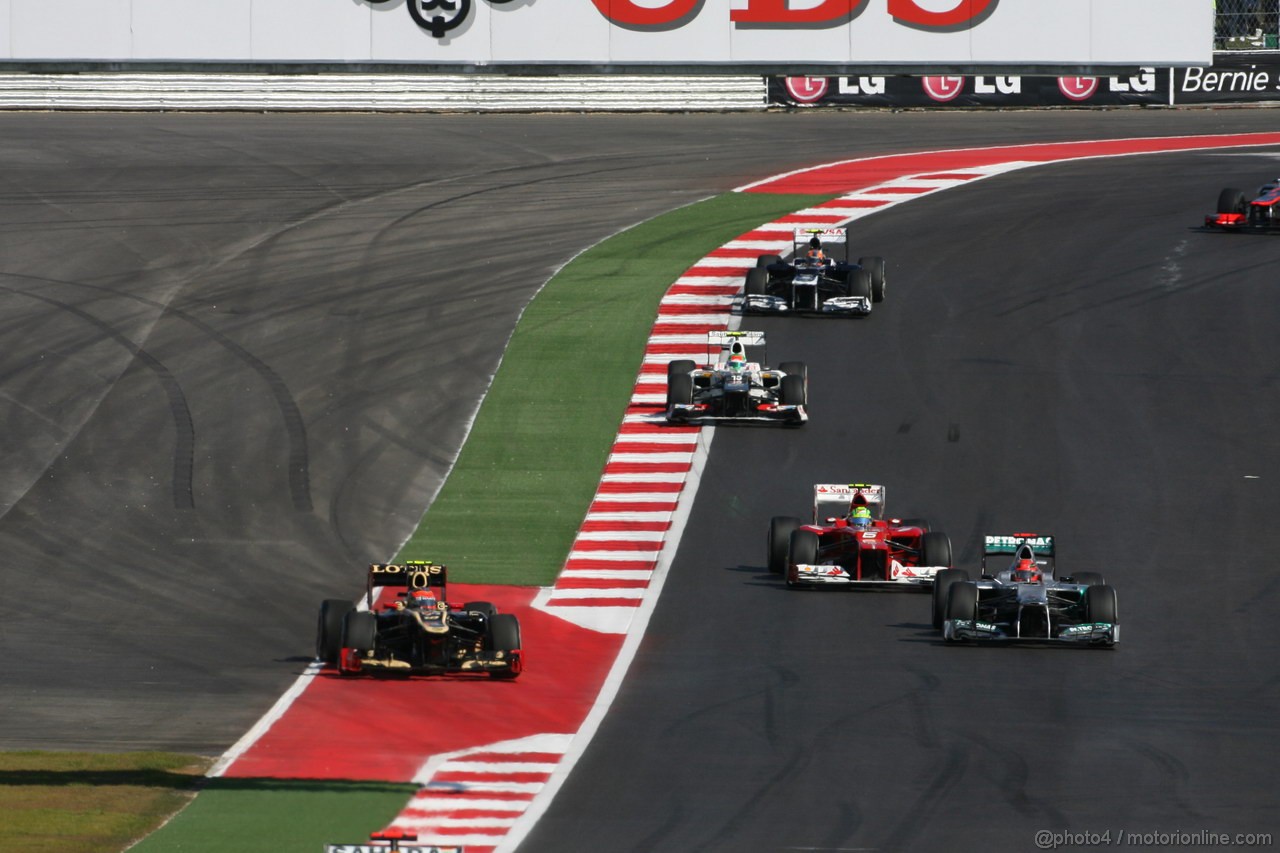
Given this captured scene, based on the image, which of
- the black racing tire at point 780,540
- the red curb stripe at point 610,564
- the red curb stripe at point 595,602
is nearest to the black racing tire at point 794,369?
the red curb stripe at point 610,564

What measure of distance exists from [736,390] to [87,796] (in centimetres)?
1629

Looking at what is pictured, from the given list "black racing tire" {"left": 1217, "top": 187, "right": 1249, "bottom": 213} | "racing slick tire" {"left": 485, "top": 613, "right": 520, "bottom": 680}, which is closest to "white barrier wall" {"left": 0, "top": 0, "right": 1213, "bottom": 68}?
"black racing tire" {"left": 1217, "top": 187, "right": 1249, "bottom": 213}

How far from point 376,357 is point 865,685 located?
15.6 meters

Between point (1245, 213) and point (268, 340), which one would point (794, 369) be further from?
point (1245, 213)

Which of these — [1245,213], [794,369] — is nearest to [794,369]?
[794,369]

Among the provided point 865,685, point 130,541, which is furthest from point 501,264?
point 865,685

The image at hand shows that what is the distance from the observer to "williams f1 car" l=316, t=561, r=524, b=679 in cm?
1988

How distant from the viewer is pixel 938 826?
48.9 ft

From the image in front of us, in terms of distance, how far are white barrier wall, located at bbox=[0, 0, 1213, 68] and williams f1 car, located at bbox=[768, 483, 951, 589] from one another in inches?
1143

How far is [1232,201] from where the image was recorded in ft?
138

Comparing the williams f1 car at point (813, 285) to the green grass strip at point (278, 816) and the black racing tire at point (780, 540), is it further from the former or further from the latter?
the green grass strip at point (278, 816)

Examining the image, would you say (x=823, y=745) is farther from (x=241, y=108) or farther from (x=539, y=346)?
(x=241, y=108)

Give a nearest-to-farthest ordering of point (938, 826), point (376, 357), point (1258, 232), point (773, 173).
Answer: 1. point (938, 826)
2. point (376, 357)
3. point (1258, 232)
4. point (773, 173)

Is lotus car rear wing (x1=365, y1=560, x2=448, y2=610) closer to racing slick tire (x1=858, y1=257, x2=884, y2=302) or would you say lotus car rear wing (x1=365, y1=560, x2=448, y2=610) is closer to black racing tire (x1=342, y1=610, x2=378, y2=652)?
black racing tire (x1=342, y1=610, x2=378, y2=652)
